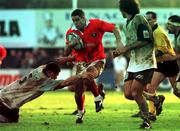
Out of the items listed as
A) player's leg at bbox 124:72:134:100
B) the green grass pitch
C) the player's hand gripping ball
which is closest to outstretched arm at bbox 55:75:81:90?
the green grass pitch

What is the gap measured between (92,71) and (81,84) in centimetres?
41

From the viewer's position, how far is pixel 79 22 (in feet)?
53.8

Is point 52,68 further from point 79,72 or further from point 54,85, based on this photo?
point 79,72

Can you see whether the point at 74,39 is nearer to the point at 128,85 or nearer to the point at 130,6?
the point at 128,85

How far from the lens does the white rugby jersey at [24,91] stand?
1568 centimetres

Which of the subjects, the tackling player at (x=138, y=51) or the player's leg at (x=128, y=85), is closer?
the tackling player at (x=138, y=51)

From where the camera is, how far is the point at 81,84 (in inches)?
632

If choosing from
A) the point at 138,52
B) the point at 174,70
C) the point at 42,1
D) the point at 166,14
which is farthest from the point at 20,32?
the point at 138,52

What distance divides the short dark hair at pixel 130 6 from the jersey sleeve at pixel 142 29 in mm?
129

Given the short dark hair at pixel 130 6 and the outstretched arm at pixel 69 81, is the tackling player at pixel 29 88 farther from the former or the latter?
the short dark hair at pixel 130 6

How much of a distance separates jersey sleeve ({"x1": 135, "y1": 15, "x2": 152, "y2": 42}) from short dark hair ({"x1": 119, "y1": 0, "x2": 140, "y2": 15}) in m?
0.13

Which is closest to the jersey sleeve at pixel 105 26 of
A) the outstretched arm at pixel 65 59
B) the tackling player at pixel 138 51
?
the outstretched arm at pixel 65 59

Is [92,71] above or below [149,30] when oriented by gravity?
below

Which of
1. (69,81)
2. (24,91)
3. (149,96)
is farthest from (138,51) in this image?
(24,91)
